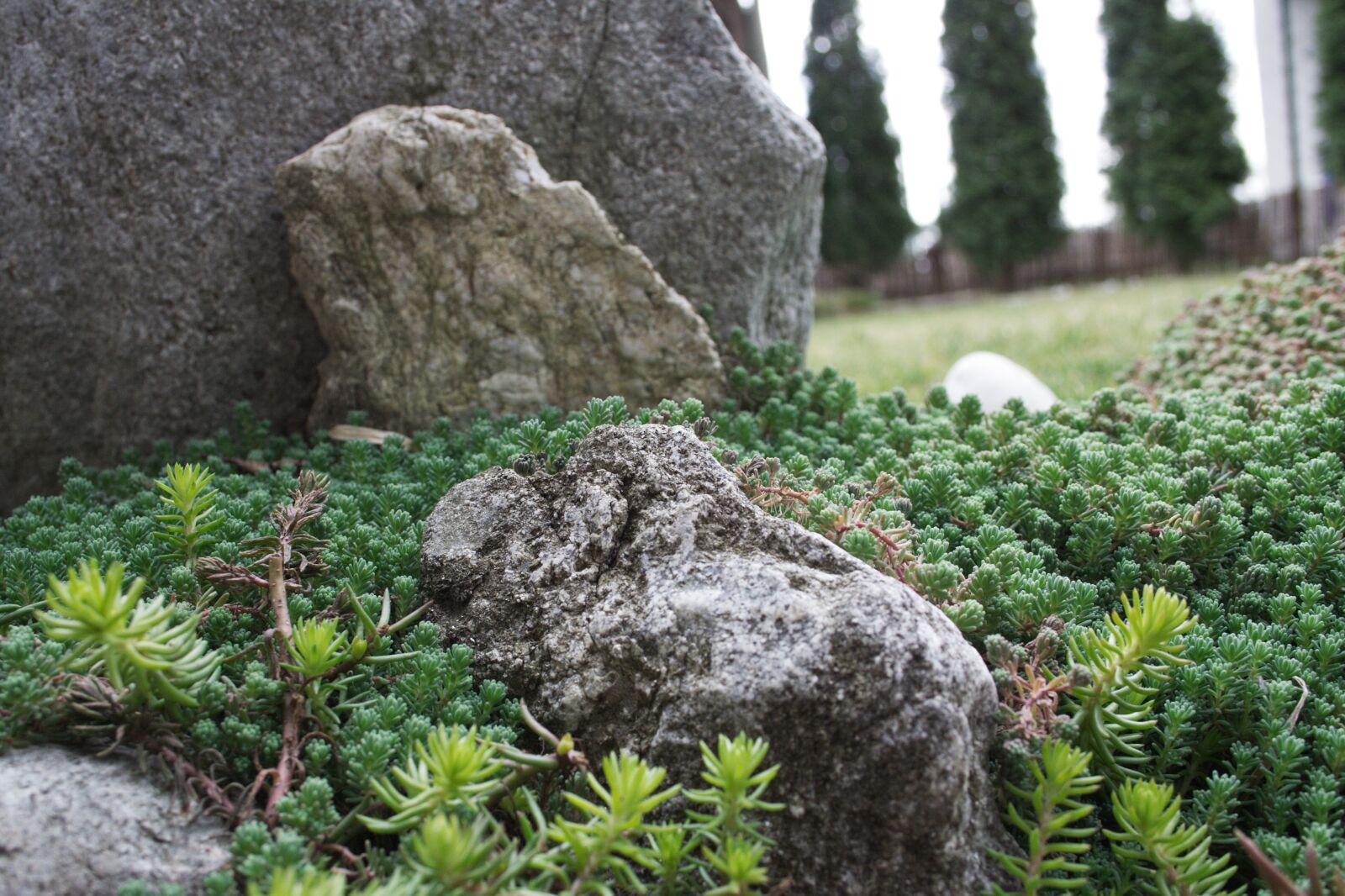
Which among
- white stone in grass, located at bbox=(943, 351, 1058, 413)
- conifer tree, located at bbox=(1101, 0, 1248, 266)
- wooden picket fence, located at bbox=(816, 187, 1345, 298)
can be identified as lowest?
white stone in grass, located at bbox=(943, 351, 1058, 413)

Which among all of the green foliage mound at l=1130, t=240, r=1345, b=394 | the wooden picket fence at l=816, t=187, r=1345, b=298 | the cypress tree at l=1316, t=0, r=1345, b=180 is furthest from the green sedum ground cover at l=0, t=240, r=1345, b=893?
the cypress tree at l=1316, t=0, r=1345, b=180

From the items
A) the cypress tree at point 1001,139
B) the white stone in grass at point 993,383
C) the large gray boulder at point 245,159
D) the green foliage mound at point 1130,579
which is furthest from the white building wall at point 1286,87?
the green foliage mound at point 1130,579

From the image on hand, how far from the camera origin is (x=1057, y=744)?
1.54 m

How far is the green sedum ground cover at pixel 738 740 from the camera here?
144cm

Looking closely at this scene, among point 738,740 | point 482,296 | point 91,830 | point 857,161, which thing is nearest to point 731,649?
Answer: point 738,740

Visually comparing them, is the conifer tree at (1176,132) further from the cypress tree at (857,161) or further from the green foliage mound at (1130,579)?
the green foliage mound at (1130,579)

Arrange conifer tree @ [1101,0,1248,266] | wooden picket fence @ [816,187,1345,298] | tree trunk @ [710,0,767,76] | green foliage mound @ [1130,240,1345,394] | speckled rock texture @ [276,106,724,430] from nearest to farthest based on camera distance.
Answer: speckled rock texture @ [276,106,724,430], green foliage mound @ [1130,240,1345,394], tree trunk @ [710,0,767,76], wooden picket fence @ [816,187,1345,298], conifer tree @ [1101,0,1248,266]

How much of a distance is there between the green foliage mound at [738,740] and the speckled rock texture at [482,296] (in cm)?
53

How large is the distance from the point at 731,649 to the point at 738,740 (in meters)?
0.25

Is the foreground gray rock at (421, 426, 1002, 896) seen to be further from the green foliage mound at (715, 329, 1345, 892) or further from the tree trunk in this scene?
the tree trunk

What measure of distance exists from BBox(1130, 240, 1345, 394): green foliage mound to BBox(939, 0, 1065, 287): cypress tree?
15.5m

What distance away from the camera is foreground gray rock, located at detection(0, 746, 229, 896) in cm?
140

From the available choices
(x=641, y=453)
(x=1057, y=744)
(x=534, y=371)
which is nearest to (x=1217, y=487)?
(x=1057, y=744)

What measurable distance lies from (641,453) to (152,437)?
2.25 metres
